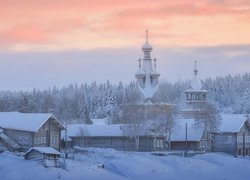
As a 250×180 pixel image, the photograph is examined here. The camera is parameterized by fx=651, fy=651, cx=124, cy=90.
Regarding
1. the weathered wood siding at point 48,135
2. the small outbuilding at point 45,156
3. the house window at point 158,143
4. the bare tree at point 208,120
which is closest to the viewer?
the small outbuilding at point 45,156

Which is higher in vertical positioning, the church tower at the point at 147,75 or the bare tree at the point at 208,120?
the church tower at the point at 147,75

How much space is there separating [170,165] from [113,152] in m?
7.18

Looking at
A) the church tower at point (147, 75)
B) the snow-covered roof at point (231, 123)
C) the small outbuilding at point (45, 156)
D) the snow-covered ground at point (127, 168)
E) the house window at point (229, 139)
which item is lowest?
the snow-covered ground at point (127, 168)

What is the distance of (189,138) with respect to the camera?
8338cm

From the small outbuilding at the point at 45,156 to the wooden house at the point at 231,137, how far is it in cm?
3777

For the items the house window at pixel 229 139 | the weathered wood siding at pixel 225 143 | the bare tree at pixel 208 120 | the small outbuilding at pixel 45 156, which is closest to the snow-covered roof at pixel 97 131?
the bare tree at pixel 208 120

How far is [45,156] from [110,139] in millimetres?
29022

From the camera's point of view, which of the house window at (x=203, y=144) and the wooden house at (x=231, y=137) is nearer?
the house window at (x=203, y=144)

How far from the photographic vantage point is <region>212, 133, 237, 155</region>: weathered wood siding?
88.1m

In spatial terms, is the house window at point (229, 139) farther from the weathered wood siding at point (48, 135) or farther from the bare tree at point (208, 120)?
the weathered wood siding at point (48, 135)

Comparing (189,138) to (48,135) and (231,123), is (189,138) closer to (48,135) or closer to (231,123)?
(231,123)

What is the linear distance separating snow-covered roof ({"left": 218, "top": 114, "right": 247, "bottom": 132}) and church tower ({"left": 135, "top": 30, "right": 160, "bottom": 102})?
11813mm

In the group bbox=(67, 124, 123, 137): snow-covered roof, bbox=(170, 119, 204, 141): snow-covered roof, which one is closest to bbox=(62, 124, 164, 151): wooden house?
bbox=(67, 124, 123, 137): snow-covered roof

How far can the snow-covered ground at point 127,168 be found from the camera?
50.4 metres
